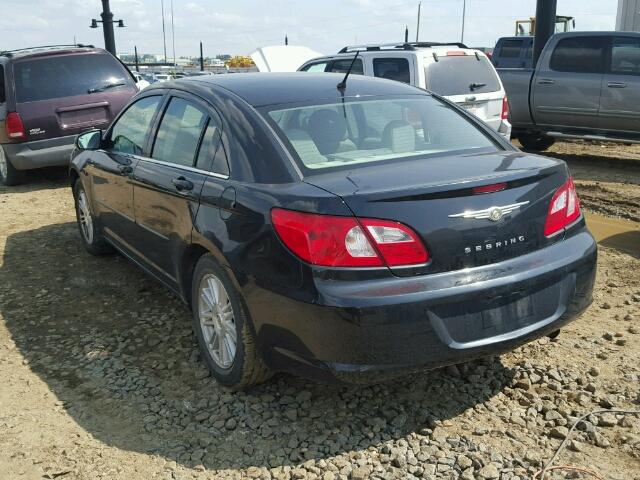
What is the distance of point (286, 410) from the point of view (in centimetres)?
342

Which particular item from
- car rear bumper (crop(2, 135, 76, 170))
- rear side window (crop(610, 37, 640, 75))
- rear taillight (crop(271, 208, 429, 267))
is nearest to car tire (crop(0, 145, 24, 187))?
car rear bumper (crop(2, 135, 76, 170))

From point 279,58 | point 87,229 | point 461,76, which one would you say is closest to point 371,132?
point 87,229

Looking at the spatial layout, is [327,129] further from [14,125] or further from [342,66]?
[14,125]

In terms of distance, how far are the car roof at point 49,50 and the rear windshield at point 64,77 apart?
0.23 feet

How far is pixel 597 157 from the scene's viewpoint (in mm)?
10852

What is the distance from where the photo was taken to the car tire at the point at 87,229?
19.0 feet

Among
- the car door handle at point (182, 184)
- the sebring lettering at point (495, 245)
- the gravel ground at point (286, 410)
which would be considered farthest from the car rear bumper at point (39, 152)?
the sebring lettering at point (495, 245)

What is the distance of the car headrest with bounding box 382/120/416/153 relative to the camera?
356 centimetres

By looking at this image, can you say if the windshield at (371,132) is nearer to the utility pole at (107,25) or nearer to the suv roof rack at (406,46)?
the suv roof rack at (406,46)

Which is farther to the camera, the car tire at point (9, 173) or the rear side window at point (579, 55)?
the rear side window at point (579, 55)

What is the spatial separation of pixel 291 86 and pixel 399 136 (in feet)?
2.39

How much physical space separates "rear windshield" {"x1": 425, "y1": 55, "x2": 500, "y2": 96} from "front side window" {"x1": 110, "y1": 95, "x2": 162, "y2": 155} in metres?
4.18

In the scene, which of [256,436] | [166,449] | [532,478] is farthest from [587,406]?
[166,449]

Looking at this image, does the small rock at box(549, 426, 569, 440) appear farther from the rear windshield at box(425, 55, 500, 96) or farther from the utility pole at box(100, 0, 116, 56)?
the utility pole at box(100, 0, 116, 56)
